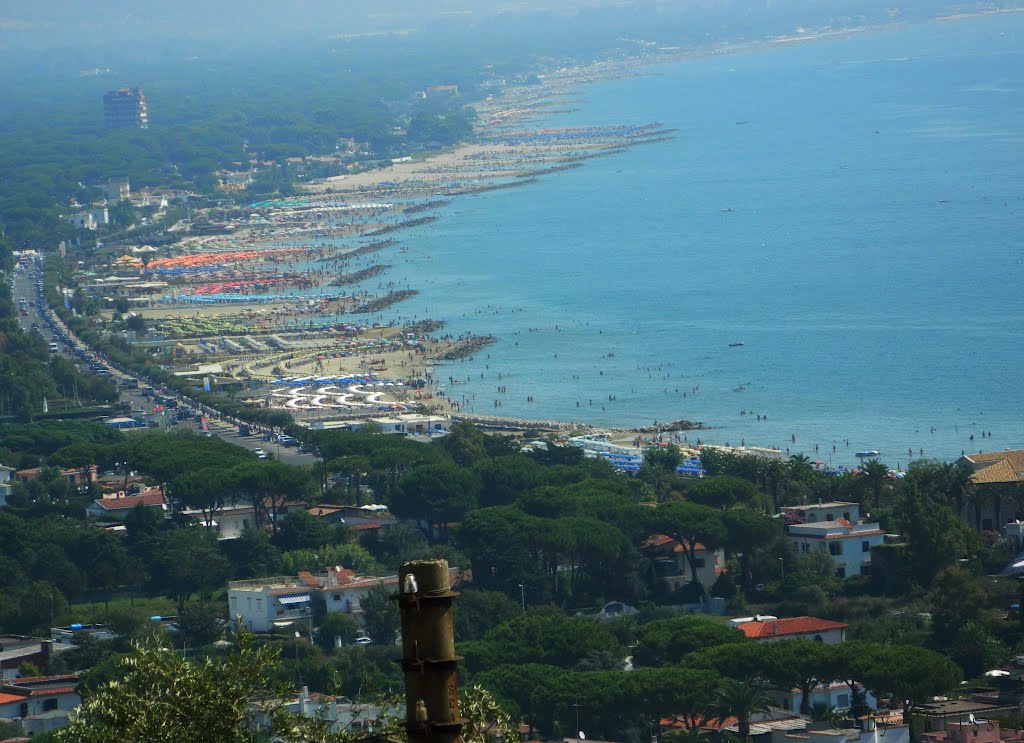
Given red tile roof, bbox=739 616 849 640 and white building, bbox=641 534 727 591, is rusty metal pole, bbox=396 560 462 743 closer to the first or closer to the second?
red tile roof, bbox=739 616 849 640

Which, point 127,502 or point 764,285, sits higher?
point 127,502

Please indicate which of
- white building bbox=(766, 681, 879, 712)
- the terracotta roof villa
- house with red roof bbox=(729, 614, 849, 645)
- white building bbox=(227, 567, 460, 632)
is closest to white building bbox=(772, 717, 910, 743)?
white building bbox=(766, 681, 879, 712)

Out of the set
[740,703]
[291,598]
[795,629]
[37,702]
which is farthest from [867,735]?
[291,598]

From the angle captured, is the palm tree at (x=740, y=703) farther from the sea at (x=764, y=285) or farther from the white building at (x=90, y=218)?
the white building at (x=90, y=218)

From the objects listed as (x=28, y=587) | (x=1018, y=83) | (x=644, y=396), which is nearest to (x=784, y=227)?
(x=644, y=396)

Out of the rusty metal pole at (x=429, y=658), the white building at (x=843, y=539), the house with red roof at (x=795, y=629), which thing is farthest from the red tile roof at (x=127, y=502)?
the rusty metal pole at (x=429, y=658)

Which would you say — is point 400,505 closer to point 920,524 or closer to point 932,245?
point 920,524

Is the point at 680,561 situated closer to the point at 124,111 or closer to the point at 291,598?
the point at 291,598
